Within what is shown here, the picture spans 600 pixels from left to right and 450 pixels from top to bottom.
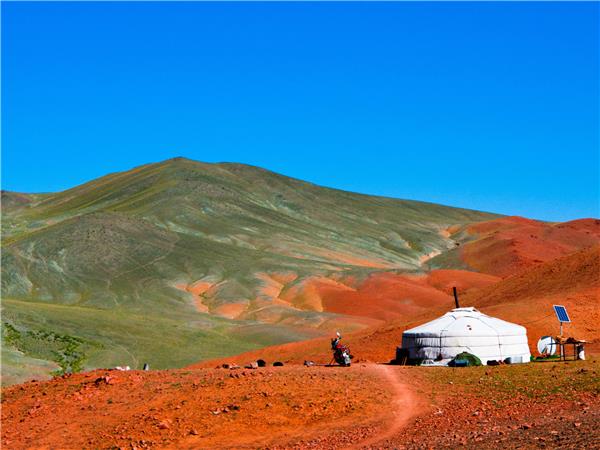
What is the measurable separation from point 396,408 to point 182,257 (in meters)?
76.7

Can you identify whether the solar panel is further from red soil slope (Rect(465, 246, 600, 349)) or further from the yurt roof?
red soil slope (Rect(465, 246, 600, 349))

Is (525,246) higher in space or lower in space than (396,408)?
higher

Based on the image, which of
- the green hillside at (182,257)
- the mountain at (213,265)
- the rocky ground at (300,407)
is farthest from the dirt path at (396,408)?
the green hillside at (182,257)

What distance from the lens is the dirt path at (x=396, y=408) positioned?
69.7ft

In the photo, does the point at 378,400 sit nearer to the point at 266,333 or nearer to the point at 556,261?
the point at 556,261

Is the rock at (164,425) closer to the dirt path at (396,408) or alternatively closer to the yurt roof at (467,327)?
the dirt path at (396,408)

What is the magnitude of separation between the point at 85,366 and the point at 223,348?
12861mm

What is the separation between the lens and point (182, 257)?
323 feet

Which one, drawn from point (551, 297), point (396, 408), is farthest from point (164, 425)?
point (551, 297)

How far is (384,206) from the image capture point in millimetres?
184250

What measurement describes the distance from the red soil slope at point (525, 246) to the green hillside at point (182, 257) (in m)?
10.6

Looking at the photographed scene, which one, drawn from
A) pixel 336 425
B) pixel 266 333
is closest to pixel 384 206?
pixel 266 333

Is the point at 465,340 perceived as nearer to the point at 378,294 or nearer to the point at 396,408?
the point at 396,408

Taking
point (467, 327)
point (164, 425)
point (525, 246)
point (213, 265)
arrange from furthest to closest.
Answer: point (525, 246), point (213, 265), point (467, 327), point (164, 425)
